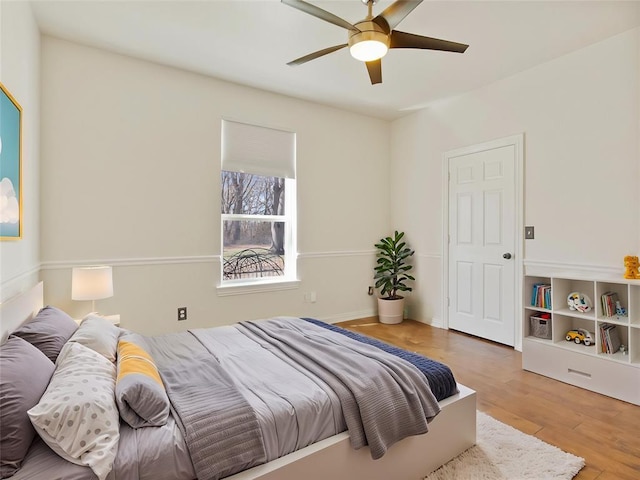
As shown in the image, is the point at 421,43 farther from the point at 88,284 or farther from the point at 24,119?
the point at 88,284

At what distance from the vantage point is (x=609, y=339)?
269 centimetres

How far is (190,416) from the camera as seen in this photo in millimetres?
1332

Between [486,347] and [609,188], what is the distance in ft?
6.09

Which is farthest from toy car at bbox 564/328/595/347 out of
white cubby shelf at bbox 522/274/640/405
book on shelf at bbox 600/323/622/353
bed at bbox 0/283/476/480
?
bed at bbox 0/283/476/480

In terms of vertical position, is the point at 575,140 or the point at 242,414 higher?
the point at 575,140

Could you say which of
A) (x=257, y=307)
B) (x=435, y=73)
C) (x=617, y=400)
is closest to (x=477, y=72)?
(x=435, y=73)

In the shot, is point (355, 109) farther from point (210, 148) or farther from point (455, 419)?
point (455, 419)

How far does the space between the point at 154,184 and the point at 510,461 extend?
3.49 meters

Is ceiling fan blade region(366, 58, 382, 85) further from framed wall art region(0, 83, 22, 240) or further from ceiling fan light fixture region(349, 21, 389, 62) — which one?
framed wall art region(0, 83, 22, 240)

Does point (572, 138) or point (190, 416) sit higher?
point (572, 138)

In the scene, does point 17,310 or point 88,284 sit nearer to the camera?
point 17,310

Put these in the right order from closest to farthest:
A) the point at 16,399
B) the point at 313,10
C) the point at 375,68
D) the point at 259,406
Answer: the point at 16,399 → the point at 259,406 → the point at 313,10 → the point at 375,68

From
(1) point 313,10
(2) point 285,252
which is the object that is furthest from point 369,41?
(2) point 285,252

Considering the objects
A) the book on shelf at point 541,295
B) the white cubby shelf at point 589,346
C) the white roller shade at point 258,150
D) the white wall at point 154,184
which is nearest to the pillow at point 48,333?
the white wall at point 154,184
